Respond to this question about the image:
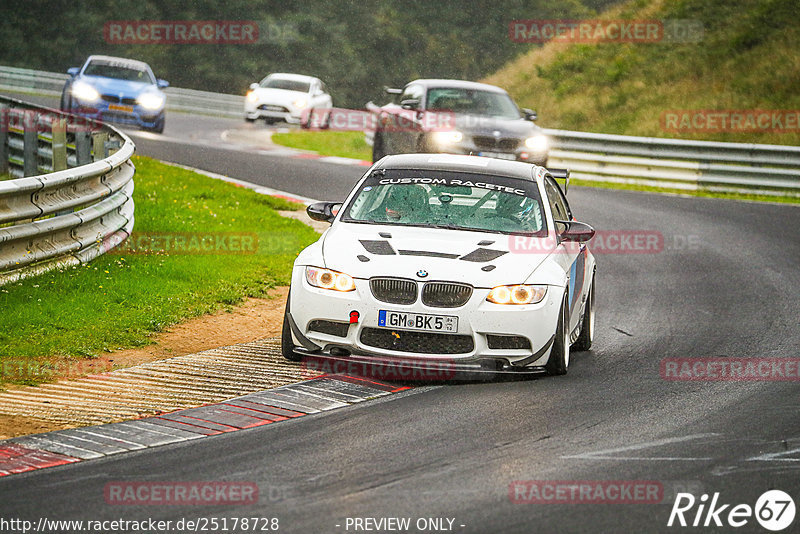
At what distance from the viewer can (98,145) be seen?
1450cm

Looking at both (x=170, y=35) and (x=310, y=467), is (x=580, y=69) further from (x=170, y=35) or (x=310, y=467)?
(x=310, y=467)

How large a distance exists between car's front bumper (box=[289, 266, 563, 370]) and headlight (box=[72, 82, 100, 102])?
61.6 feet

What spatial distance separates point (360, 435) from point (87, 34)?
54002mm

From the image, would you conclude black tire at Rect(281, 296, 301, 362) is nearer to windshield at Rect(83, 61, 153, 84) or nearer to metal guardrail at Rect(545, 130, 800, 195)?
metal guardrail at Rect(545, 130, 800, 195)

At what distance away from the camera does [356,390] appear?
7.81 meters

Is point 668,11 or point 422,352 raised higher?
point 668,11

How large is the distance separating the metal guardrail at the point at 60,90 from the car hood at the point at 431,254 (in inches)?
1383

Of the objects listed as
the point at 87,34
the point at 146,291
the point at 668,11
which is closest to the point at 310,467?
the point at 146,291

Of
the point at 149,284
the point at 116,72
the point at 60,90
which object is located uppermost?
the point at 116,72

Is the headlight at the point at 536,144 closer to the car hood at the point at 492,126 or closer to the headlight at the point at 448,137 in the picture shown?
the car hood at the point at 492,126

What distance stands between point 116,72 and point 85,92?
156 centimetres

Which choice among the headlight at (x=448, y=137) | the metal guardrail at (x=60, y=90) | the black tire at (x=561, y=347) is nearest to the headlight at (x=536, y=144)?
the headlight at (x=448, y=137)

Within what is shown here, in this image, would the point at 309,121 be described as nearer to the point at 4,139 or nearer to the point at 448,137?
the point at 448,137

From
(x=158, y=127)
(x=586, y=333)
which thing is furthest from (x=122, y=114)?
(x=586, y=333)
